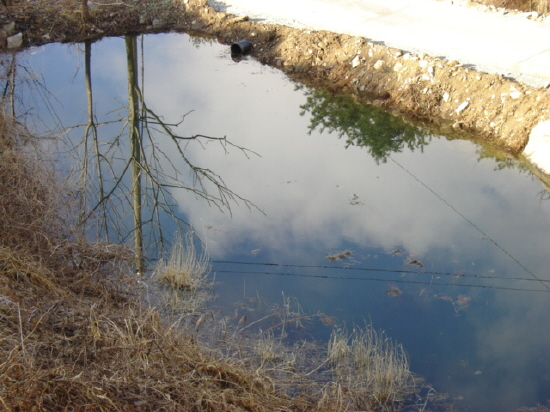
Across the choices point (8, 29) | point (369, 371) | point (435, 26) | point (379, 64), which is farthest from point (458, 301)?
point (8, 29)

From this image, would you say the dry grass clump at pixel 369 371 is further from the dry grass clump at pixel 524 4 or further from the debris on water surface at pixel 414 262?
the dry grass clump at pixel 524 4

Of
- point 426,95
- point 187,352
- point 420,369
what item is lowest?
point 420,369

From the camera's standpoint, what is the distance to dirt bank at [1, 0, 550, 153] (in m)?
9.13

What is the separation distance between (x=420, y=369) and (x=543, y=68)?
234 inches

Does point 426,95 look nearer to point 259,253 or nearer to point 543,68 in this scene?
point 543,68

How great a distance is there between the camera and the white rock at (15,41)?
12.1m

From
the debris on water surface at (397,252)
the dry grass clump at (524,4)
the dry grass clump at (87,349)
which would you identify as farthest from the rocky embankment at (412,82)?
the dry grass clump at (87,349)

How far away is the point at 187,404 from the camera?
12.7ft

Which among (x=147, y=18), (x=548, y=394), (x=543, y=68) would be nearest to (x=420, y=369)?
(x=548, y=394)

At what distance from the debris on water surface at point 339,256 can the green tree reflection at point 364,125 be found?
254 centimetres

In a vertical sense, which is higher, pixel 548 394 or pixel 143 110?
pixel 143 110

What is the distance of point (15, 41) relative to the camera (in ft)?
39.7

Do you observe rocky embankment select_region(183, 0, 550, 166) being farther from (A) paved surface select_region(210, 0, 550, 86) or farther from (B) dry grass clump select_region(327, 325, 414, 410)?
(B) dry grass clump select_region(327, 325, 414, 410)

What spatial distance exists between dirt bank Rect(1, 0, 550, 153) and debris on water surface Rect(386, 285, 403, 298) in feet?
11.4
